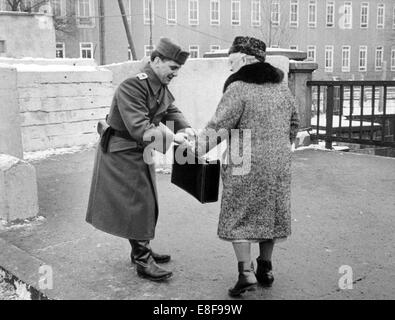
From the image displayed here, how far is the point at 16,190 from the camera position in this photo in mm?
5789

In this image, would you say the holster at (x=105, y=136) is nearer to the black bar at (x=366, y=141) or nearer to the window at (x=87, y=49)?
the black bar at (x=366, y=141)

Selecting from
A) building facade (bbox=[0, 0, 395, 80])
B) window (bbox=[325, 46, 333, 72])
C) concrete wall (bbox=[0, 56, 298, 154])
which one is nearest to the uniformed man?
concrete wall (bbox=[0, 56, 298, 154])

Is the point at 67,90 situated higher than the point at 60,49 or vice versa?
the point at 60,49

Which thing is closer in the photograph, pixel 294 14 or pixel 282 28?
pixel 282 28

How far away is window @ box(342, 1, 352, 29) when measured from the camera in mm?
52688

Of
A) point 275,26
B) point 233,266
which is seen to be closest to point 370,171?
point 233,266

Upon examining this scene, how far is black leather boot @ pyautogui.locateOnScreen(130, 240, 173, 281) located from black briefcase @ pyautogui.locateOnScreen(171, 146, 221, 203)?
55 cm

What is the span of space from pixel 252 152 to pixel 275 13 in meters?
47.5

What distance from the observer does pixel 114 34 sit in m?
43.2

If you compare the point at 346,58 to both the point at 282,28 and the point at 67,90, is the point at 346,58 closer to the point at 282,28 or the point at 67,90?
the point at 282,28

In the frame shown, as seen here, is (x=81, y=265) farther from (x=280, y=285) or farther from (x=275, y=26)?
(x=275, y=26)

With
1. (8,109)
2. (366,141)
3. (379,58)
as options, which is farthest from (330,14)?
(8,109)

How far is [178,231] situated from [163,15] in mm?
42178

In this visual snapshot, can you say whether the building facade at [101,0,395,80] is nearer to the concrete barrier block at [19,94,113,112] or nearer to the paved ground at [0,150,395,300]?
the concrete barrier block at [19,94,113,112]
